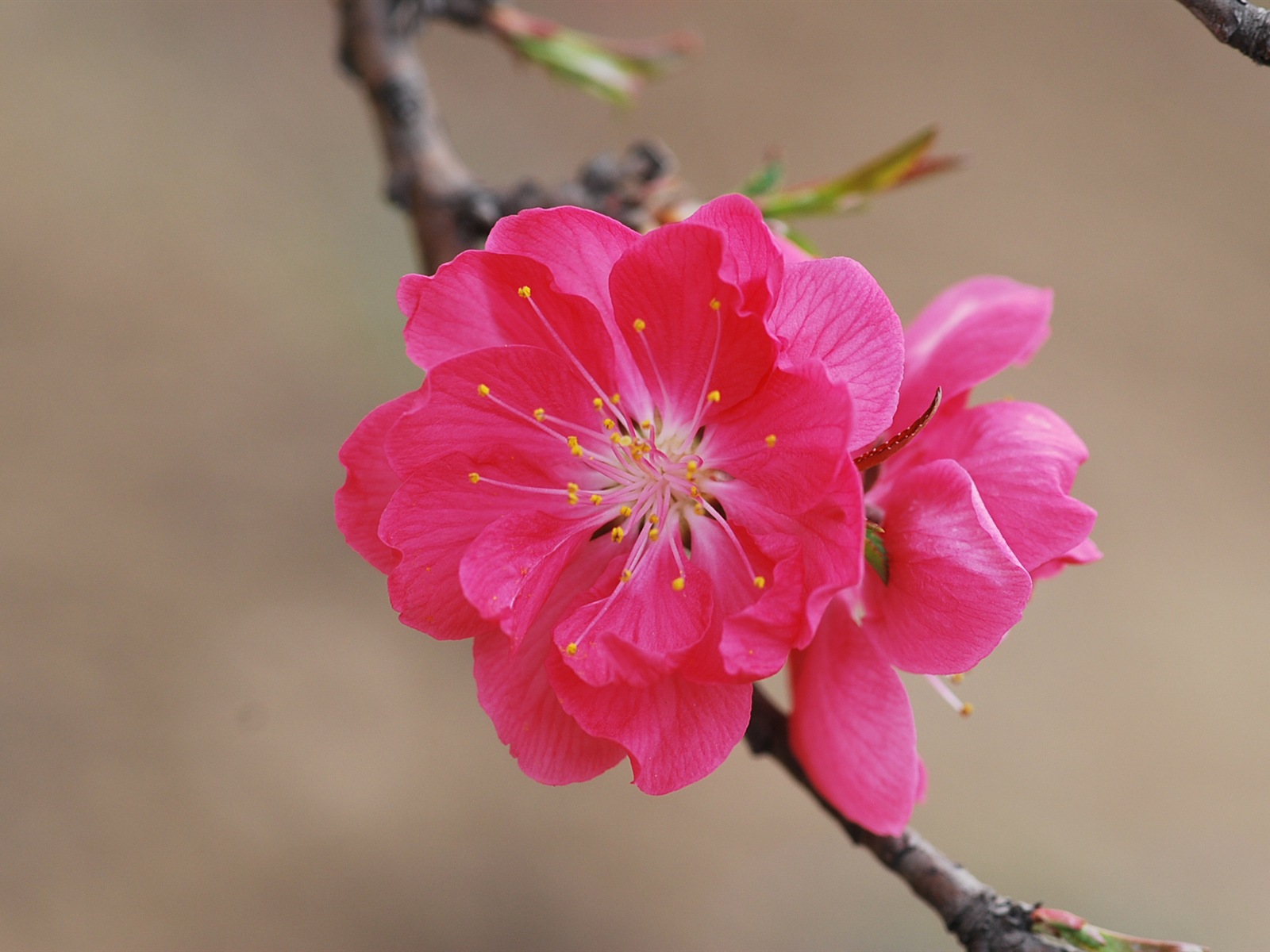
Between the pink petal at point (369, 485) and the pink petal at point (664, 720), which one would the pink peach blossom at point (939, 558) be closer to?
the pink petal at point (664, 720)

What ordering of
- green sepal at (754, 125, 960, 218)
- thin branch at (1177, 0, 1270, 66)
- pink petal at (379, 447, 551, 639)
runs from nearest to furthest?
thin branch at (1177, 0, 1270, 66) → pink petal at (379, 447, 551, 639) → green sepal at (754, 125, 960, 218)

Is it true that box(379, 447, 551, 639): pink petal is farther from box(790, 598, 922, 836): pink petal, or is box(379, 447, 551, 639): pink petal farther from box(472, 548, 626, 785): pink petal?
box(790, 598, 922, 836): pink petal

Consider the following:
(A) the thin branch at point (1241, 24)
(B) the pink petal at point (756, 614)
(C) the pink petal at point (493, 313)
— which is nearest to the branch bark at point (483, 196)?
(B) the pink petal at point (756, 614)

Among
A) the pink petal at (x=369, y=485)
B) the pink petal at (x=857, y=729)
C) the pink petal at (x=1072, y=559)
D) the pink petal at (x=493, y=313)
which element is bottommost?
the pink petal at (x=857, y=729)

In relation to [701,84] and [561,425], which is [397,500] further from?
[701,84]

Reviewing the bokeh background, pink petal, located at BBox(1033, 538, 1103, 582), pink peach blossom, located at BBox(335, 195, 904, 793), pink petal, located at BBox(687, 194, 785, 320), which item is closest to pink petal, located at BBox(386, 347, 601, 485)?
pink peach blossom, located at BBox(335, 195, 904, 793)

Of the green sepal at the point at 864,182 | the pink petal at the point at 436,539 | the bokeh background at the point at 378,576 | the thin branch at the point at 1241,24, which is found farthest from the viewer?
the bokeh background at the point at 378,576

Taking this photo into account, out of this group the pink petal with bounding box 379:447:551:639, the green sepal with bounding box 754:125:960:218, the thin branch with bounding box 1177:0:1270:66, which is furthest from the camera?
the green sepal with bounding box 754:125:960:218
